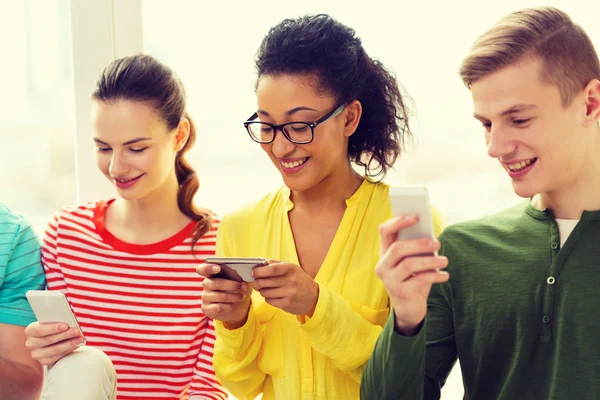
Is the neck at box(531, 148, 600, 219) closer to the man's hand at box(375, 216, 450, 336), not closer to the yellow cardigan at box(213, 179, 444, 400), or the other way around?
the yellow cardigan at box(213, 179, 444, 400)

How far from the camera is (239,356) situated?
2043 mm

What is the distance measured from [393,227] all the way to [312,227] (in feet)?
2.20

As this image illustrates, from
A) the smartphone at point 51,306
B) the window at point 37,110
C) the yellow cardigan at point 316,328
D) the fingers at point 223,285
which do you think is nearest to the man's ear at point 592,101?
the yellow cardigan at point 316,328

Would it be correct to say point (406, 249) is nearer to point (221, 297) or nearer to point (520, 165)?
point (520, 165)

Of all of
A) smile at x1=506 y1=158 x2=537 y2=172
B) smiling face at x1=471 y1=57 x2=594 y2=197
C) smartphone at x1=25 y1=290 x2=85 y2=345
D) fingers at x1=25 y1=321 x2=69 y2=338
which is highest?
smiling face at x1=471 y1=57 x2=594 y2=197

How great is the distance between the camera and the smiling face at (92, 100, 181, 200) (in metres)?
2.34

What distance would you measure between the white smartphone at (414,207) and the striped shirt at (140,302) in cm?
105

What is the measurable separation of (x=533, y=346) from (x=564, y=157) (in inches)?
16.7

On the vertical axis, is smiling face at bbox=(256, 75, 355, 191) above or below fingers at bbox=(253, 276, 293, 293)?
above

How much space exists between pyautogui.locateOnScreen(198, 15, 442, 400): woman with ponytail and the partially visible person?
634 millimetres

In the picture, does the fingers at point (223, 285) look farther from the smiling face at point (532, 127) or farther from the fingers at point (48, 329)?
the smiling face at point (532, 127)

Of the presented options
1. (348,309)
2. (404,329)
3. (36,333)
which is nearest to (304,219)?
(348,309)

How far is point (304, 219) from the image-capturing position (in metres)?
2.15

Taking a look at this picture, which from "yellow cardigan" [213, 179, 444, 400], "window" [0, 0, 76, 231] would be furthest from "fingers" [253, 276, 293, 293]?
"window" [0, 0, 76, 231]
